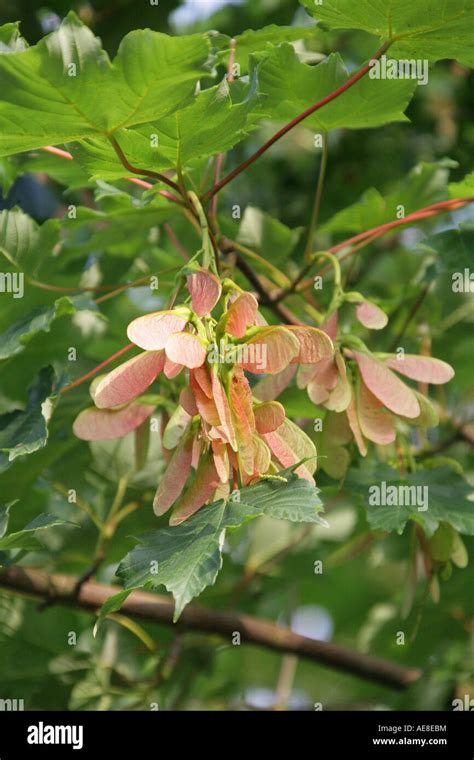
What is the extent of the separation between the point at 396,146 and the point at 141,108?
1.64 metres

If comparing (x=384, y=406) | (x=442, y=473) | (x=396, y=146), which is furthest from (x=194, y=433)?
(x=396, y=146)

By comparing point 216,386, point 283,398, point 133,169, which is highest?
point 133,169

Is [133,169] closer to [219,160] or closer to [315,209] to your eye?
[219,160]

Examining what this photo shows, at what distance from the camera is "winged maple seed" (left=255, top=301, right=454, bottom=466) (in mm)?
1230

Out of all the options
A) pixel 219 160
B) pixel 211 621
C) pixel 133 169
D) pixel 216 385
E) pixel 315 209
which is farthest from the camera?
pixel 211 621

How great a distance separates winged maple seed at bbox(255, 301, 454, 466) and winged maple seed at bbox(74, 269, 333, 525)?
0.14 m

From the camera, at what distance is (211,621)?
66.2 inches

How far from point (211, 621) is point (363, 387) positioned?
0.61 m

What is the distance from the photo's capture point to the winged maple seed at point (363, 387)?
48.4 inches

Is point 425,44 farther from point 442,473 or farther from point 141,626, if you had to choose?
point 141,626

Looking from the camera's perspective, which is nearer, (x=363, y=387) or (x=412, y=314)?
(x=363, y=387)

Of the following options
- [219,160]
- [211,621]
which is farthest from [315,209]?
[211,621]

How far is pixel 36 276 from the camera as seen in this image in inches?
58.9

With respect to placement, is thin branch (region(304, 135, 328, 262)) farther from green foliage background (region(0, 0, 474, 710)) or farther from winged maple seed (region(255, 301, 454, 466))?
winged maple seed (region(255, 301, 454, 466))
